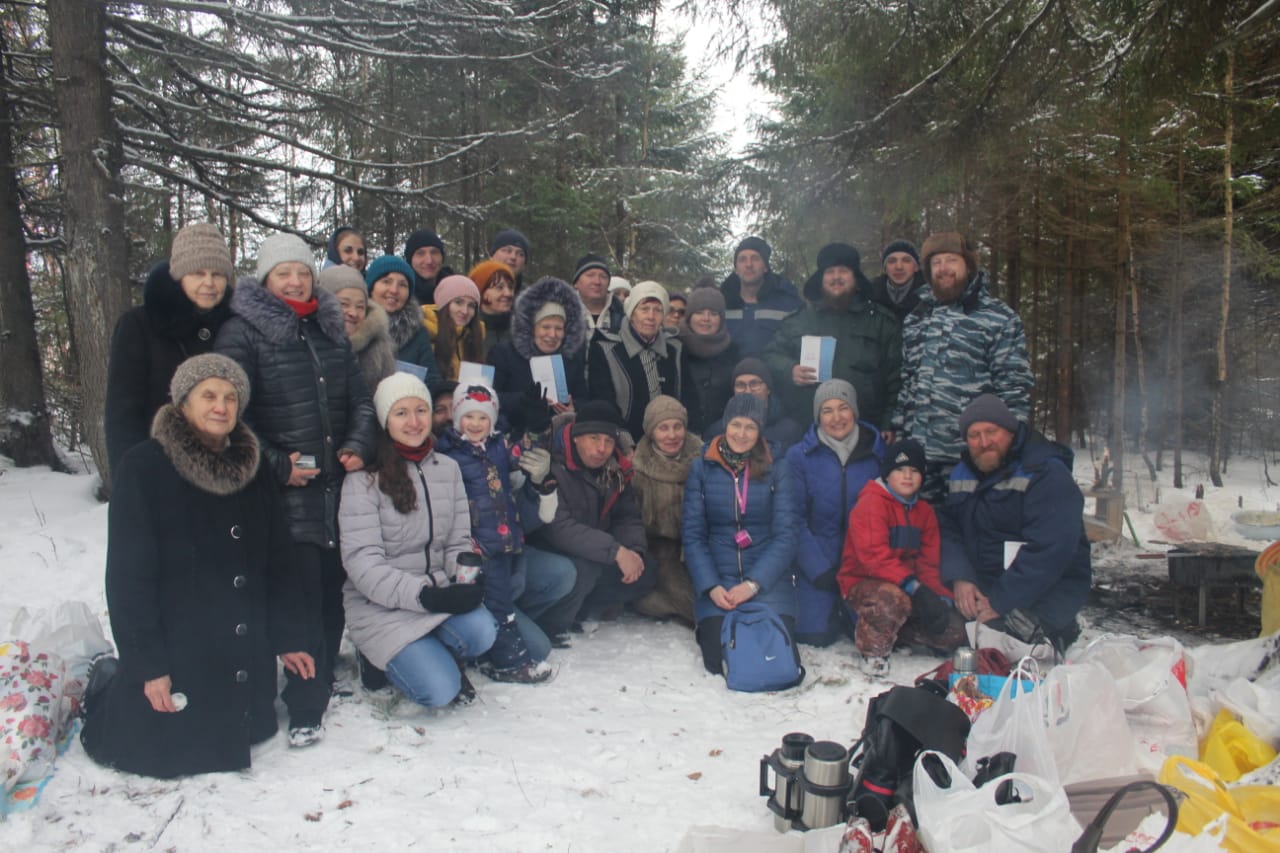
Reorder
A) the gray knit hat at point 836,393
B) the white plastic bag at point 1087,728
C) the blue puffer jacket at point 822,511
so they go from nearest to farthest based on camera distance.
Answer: the white plastic bag at point 1087,728 < the blue puffer jacket at point 822,511 < the gray knit hat at point 836,393

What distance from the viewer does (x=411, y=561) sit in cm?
384

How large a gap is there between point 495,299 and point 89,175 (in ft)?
12.5

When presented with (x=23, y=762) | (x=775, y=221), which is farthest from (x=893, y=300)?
(x=23, y=762)

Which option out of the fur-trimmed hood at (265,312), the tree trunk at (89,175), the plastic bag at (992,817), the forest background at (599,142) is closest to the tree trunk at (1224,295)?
the forest background at (599,142)

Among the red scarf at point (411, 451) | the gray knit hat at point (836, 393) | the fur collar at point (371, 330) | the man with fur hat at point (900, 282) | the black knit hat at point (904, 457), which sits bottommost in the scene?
the black knit hat at point (904, 457)

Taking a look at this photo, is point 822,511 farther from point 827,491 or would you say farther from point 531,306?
point 531,306

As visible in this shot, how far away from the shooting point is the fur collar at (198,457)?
3041 millimetres

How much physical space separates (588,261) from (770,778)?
4.14 meters

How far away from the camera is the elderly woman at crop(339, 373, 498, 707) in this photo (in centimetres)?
370

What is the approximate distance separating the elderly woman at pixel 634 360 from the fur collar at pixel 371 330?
5.15ft

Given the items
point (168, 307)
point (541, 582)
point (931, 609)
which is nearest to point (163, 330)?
point (168, 307)

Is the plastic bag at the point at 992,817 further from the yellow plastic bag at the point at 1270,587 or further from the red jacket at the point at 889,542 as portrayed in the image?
the yellow plastic bag at the point at 1270,587

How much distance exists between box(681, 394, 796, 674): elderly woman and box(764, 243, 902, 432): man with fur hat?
0.88m

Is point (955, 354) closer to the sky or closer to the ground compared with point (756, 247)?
closer to the ground
